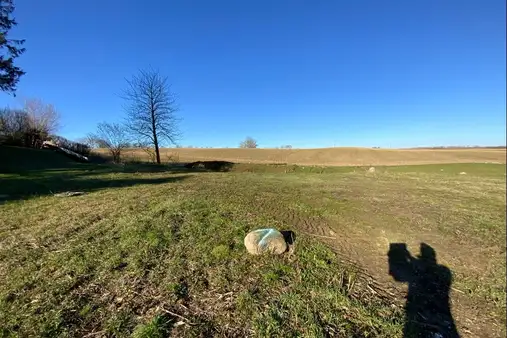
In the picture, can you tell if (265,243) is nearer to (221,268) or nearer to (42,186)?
(221,268)

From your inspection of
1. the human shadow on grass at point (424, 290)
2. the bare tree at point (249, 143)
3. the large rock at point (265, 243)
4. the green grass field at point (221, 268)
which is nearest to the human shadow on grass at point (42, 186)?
the green grass field at point (221, 268)

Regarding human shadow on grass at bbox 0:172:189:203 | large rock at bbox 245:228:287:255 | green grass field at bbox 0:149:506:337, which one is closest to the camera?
green grass field at bbox 0:149:506:337

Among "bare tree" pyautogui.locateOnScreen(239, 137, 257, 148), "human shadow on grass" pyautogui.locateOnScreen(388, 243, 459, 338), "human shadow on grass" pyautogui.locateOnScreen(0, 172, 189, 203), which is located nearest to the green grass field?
"human shadow on grass" pyautogui.locateOnScreen(388, 243, 459, 338)

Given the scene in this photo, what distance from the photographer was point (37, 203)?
708cm

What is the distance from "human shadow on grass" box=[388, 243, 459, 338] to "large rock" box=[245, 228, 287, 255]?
1.67 meters

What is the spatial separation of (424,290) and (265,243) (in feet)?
7.41

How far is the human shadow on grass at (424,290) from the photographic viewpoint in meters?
2.97

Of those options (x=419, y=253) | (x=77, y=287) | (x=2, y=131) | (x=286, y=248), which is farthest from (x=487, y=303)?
(x=2, y=131)

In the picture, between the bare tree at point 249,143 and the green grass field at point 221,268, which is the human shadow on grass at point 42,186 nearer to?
the green grass field at point 221,268

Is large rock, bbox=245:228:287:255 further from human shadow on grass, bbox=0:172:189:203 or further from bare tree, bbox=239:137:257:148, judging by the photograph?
bare tree, bbox=239:137:257:148

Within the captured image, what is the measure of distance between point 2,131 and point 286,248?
28172 millimetres

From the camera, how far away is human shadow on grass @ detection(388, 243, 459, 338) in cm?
297

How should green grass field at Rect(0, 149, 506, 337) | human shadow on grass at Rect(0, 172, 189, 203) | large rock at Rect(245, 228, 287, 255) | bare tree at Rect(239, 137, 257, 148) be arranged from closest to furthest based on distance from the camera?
green grass field at Rect(0, 149, 506, 337), large rock at Rect(245, 228, 287, 255), human shadow on grass at Rect(0, 172, 189, 203), bare tree at Rect(239, 137, 257, 148)

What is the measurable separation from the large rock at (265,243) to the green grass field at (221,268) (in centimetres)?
14
